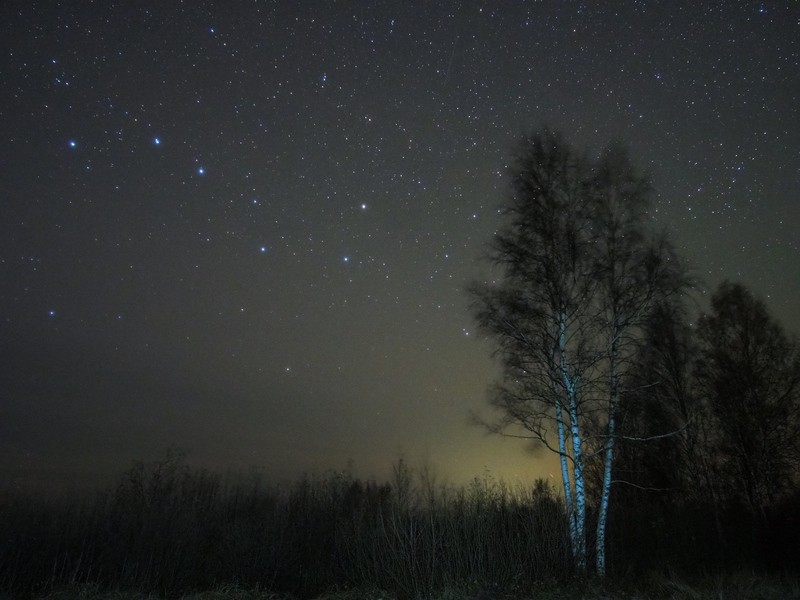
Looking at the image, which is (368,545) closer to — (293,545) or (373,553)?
(373,553)

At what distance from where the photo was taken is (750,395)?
2130 cm

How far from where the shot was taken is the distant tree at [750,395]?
2009 centimetres

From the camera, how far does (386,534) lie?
1353cm

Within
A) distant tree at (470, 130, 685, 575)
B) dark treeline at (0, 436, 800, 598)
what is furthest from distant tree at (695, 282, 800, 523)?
distant tree at (470, 130, 685, 575)

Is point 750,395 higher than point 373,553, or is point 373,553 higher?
point 750,395

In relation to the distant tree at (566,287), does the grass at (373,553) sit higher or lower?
lower

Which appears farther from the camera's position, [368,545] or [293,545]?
[293,545]

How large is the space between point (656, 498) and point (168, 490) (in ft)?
105

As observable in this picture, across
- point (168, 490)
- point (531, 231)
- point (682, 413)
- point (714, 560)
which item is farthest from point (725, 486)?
point (168, 490)

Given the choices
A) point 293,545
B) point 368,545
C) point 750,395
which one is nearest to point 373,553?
point 368,545

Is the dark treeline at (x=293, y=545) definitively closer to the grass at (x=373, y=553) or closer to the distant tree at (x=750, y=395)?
the grass at (x=373, y=553)

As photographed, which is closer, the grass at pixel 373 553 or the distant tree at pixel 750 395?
the grass at pixel 373 553

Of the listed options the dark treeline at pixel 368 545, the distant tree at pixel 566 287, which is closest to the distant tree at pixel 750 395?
the dark treeline at pixel 368 545

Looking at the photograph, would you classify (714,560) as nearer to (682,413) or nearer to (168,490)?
(682,413)
